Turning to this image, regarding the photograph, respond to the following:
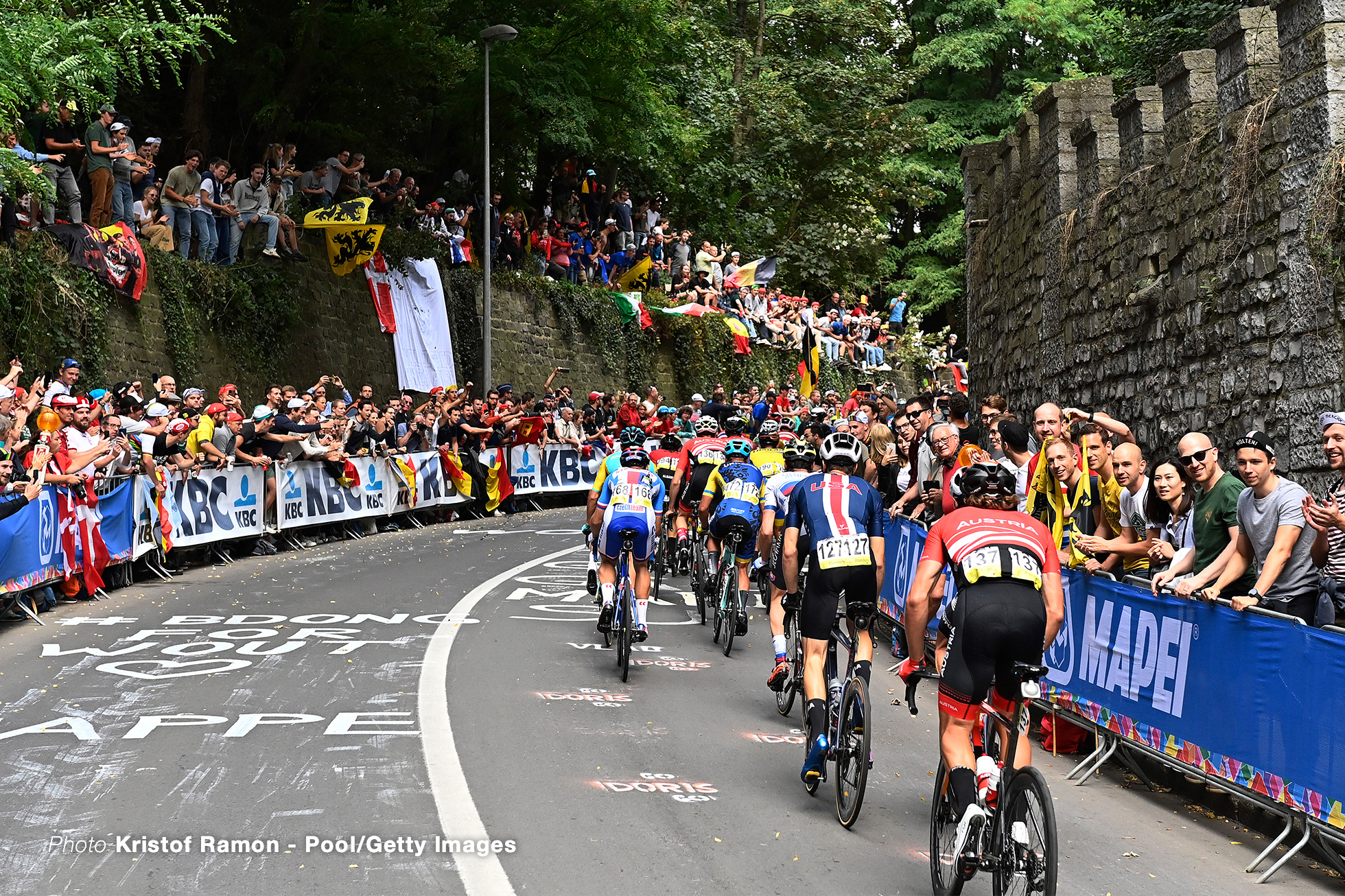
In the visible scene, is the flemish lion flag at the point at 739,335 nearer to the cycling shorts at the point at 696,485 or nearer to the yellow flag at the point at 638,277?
the yellow flag at the point at 638,277

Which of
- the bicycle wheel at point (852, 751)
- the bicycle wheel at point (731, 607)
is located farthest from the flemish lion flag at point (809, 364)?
the bicycle wheel at point (852, 751)

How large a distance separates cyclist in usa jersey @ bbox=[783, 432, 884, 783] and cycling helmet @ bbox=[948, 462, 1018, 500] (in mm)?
1974

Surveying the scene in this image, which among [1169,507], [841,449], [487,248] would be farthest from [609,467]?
[487,248]

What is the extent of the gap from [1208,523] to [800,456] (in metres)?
2.89

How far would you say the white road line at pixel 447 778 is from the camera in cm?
572

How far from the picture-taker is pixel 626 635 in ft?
34.8

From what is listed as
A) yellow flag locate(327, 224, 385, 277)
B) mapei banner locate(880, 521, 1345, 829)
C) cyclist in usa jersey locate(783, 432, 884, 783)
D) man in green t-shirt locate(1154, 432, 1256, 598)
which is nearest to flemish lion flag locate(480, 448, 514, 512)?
yellow flag locate(327, 224, 385, 277)

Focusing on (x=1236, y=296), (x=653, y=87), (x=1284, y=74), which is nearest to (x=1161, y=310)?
(x=1236, y=296)

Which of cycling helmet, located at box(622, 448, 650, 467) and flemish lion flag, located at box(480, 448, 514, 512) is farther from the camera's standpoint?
flemish lion flag, located at box(480, 448, 514, 512)

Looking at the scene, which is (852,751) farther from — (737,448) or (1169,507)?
(737,448)

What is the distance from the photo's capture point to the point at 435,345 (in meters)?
30.6

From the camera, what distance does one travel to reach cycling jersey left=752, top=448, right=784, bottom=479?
42.0 ft

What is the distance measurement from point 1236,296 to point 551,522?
15.4 m

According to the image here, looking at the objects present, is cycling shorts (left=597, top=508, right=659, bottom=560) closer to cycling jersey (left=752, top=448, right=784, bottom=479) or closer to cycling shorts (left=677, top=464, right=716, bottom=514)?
cycling jersey (left=752, top=448, right=784, bottom=479)
